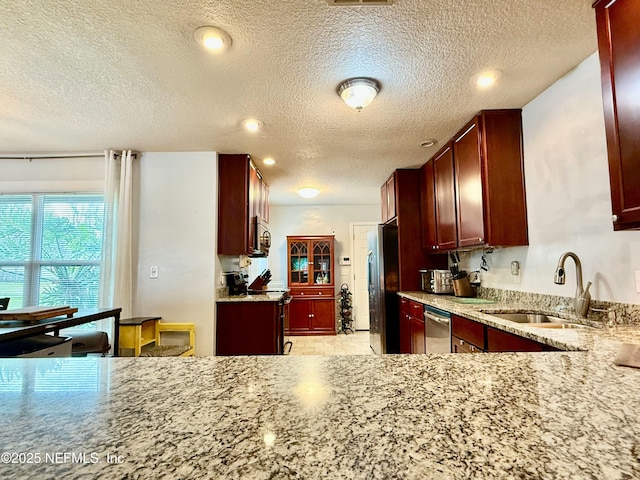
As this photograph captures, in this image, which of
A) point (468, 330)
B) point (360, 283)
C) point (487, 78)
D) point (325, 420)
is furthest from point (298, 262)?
point (325, 420)

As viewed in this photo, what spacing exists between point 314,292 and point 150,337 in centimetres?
315

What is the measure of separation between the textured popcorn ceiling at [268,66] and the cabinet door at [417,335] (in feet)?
5.73

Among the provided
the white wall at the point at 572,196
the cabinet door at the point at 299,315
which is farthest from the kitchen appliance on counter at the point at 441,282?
the cabinet door at the point at 299,315

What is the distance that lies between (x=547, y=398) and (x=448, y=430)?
0.28 metres

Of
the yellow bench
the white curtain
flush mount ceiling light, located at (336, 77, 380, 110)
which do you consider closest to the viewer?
flush mount ceiling light, located at (336, 77, 380, 110)

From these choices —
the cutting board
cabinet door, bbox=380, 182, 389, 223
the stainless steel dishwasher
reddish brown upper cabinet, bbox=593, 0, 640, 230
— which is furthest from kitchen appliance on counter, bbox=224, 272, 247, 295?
reddish brown upper cabinet, bbox=593, 0, 640, 230

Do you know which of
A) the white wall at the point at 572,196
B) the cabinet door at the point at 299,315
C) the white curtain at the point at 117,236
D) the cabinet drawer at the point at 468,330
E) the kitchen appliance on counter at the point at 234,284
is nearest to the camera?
the white wall at the point at 572,196

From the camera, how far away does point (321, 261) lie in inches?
241

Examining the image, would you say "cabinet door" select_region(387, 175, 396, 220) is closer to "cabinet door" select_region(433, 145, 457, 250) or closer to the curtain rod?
"cabinet door" select_region(433, 145, 457, 250)

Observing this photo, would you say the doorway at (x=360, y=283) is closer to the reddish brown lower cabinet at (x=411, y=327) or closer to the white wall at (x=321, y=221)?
the white wall at (x=321, y=221)

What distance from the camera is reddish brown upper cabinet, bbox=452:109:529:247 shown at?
2.53 metres

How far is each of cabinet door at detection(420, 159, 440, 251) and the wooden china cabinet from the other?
232cm

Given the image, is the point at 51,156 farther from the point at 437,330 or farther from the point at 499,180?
the point at 499,180

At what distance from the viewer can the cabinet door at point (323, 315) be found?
19.5 feet
